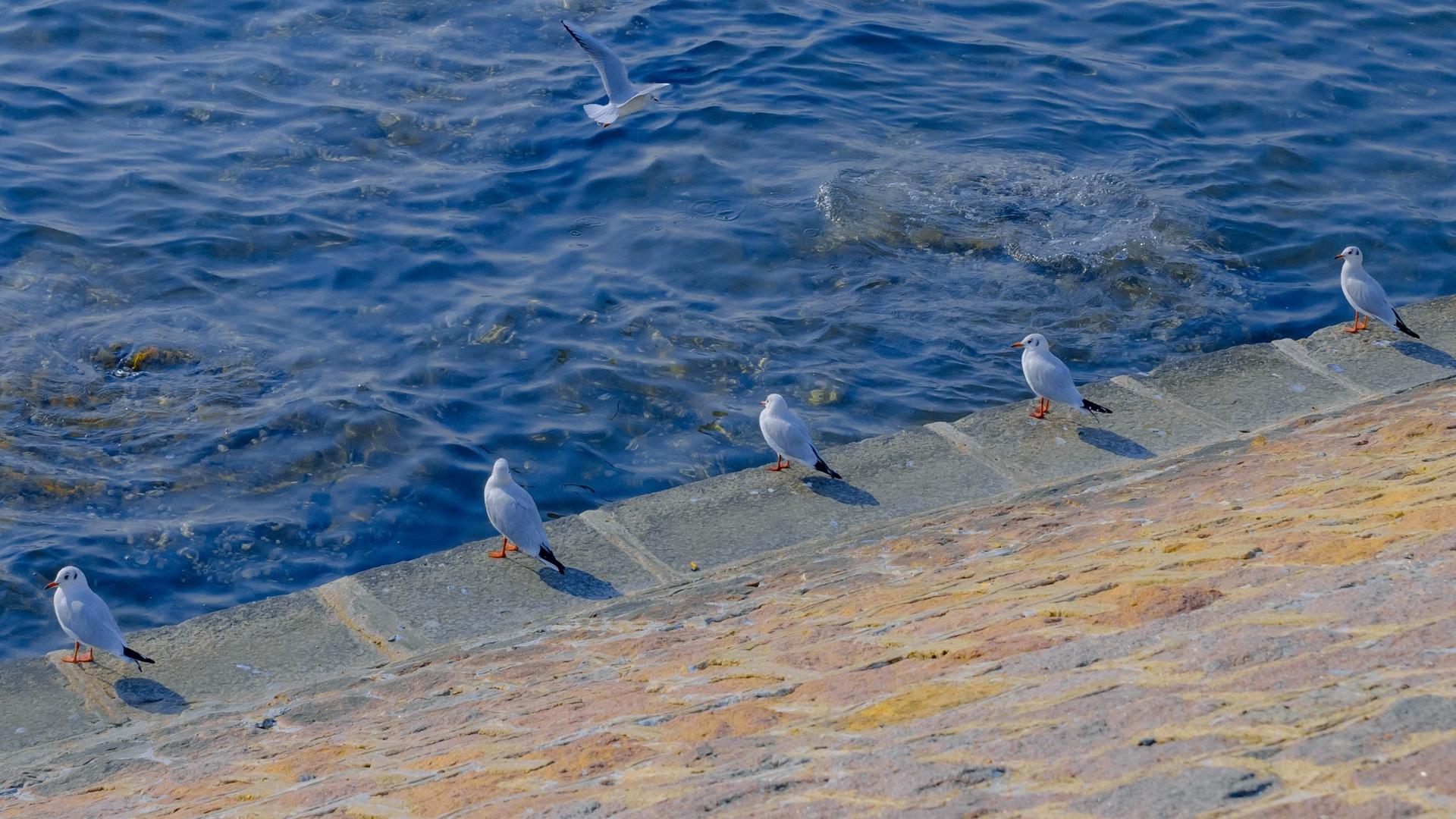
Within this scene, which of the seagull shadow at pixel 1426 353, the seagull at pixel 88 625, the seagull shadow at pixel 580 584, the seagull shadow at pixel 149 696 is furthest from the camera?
the seagull shadow at pixel 1426 353

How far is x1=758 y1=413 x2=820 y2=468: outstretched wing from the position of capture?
6945 mm

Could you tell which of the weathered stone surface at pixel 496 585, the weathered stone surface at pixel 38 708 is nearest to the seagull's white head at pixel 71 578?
the weathered stone surface at pixel 38 708

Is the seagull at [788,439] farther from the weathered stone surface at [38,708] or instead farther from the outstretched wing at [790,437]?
the weathered stone surface at [38,708]

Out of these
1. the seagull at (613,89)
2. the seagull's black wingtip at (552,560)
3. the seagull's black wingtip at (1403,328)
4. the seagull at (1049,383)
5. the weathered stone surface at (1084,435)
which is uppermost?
the seagull at (613,89)

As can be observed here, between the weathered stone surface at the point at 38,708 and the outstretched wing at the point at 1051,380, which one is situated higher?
the outstretched wing at the point at 1051,380

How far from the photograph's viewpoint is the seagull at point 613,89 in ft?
38.1

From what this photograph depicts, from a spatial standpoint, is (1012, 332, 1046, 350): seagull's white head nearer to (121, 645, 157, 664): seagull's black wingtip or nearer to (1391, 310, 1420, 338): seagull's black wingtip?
(1391, 310, 1420, 338): seagull's black wingtip

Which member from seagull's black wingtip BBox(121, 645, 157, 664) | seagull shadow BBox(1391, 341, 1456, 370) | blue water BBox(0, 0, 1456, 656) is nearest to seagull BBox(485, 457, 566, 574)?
blue water BBox(0, 0, 1456, 656)

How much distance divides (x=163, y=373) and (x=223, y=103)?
5189mm

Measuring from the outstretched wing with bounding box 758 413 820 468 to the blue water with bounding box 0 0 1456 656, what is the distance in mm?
937

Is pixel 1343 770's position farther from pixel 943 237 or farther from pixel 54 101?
pixel 54 101

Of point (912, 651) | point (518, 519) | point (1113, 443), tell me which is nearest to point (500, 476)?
point (518, 519)

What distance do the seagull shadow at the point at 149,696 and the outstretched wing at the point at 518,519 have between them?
1543 millimetres

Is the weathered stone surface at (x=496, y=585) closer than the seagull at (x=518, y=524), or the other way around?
the weathered stone surface at (x=496, y=585)
